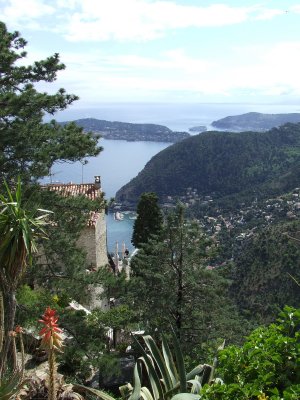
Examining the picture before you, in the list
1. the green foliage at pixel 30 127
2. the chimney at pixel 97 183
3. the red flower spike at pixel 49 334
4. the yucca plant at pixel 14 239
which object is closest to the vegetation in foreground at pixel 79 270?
the green foliage at pixel 30 127

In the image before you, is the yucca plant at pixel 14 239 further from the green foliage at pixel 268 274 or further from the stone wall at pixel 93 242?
the green foliage at pixel 268 274

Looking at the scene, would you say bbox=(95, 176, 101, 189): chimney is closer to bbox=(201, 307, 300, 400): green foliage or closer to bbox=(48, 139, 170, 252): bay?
bbox=(201, 307, 300, 400): green foliage

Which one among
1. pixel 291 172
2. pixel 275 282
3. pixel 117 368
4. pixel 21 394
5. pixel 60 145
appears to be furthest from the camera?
pixel 291 172

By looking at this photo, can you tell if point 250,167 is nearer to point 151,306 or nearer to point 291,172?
point 291,172

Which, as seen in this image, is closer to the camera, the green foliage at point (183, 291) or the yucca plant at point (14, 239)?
the yucca plant at point (14, 239)

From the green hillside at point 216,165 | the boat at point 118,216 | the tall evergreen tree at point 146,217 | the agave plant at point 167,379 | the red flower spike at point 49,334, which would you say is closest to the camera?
the red flower spike at point 49,334

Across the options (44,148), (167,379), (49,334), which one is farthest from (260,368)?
(44,148)

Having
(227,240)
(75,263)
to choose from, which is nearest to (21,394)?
(75,263)
